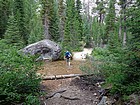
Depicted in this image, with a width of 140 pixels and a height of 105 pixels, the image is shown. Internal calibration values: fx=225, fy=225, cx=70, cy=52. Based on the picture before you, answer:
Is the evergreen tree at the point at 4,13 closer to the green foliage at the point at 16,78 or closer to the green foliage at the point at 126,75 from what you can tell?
the green foliage at the point at 16,78

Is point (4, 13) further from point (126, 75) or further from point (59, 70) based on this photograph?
point (126, 75)

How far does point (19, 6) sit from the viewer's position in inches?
1448

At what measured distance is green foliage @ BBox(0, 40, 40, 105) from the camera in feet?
30.8

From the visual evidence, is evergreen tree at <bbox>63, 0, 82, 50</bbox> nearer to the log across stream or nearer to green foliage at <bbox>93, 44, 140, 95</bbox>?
the log across stream

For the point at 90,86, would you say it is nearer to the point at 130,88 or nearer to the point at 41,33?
the point at 130,88

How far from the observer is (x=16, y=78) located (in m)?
10.1

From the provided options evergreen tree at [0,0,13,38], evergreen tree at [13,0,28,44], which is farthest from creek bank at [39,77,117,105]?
evergreen tree at [0,0,13,38]

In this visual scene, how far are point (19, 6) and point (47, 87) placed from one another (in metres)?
26.4

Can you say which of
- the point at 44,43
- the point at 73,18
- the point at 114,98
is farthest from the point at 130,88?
the point at 73,18

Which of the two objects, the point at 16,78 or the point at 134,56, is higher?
the point at 134,56

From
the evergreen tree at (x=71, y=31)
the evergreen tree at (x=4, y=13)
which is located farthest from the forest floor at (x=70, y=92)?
the evergreen tree at (x=71, y=31)

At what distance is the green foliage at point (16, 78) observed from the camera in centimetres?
938

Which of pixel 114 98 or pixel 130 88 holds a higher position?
pixel 130 88

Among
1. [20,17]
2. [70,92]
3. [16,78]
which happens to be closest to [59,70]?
[70,92]
